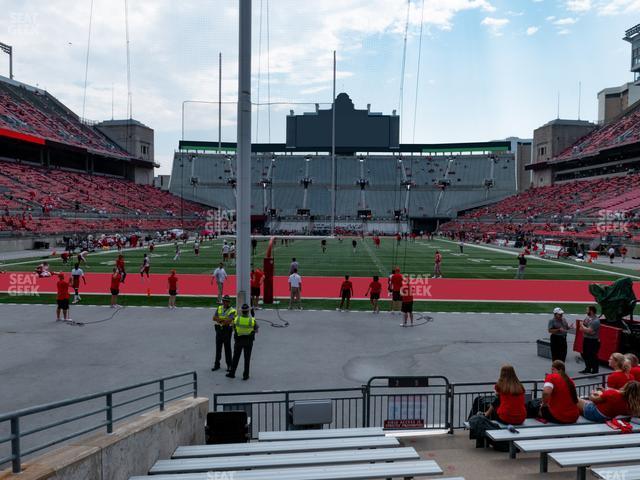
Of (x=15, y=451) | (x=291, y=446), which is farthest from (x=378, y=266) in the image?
(x=15, y=451)

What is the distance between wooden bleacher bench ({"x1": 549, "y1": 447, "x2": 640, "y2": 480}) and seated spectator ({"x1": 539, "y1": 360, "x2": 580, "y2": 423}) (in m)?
1.29

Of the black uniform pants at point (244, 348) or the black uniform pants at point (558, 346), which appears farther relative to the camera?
the black uniform pants at point (558, 346)

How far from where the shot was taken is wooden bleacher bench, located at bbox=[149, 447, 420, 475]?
4.64 m

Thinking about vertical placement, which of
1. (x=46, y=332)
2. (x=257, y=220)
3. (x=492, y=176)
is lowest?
(x=46, y=332)

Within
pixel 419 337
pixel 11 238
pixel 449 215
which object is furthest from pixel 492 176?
pixel 419 337

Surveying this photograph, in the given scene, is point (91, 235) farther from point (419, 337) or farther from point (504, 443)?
point (504, 443)

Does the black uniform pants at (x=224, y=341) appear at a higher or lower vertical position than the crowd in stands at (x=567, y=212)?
lower

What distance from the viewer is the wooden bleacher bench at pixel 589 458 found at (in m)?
4.25

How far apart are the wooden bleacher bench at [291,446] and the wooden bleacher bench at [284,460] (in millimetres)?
273

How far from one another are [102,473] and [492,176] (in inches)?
3989

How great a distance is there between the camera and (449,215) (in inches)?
3533

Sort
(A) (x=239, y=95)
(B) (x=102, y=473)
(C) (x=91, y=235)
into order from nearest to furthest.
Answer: (B) (x=102, y=473)
(A) (x=239, y=95)
(C) (x=91, y=235)

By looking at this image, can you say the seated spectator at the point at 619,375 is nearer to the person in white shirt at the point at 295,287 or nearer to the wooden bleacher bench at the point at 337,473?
the wooden bleacher bench at the point at 337,473
